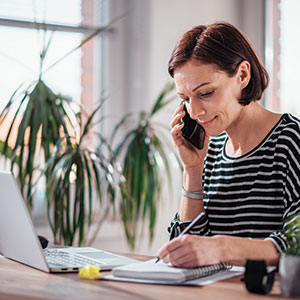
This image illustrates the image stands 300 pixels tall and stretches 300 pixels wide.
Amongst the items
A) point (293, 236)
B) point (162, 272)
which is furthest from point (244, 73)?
point (162, 272)

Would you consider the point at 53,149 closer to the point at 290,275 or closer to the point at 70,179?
the point at 70,179

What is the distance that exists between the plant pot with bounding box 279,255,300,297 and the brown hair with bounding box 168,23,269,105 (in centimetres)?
72

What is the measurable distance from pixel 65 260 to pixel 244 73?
2.53 ft

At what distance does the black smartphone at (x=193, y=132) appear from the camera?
78.9 inches

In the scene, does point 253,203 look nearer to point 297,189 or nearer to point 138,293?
point 297,189

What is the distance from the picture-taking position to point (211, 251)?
1.46 metres

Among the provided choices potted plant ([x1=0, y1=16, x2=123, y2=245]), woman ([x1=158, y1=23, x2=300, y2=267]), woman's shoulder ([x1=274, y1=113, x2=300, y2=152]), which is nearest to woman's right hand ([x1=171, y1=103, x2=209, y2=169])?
woman ([x1=158, y1=23, x2=300, y2=267])

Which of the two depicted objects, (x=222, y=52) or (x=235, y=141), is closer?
(x=222, y=52)

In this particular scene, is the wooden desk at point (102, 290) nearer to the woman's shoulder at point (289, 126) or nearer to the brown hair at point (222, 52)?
the woman's shoulder at point (289, 126)

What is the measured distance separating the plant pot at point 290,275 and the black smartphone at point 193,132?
844mm

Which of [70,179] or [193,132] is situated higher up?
[193,132]

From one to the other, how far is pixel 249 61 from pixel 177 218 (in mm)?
568

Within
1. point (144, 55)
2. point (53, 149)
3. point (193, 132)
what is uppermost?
point (144, 55)

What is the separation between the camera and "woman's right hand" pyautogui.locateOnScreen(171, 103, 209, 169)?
199cm
